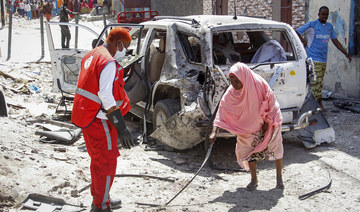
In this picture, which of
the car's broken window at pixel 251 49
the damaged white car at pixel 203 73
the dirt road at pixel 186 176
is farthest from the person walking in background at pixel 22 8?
the car's broken window at pixel 251 49

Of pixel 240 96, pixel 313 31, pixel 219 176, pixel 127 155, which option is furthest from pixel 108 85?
pixel 313 31

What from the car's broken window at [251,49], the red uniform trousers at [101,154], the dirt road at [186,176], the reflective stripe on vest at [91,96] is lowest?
the dirt road at [186,176]

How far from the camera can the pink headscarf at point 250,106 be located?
4.55 meters

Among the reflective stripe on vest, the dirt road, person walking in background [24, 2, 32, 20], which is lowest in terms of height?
the dirt road

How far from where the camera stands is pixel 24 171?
4.89 m

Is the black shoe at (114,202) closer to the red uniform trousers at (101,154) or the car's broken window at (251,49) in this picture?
the red uniform trousers at (101,154)

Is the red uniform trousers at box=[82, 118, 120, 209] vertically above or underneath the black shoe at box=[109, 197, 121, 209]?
above

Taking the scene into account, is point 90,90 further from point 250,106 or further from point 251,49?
point 251,49

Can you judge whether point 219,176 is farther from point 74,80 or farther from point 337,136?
point 74,80

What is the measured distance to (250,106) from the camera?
15.1ft

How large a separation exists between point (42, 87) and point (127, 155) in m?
5.69

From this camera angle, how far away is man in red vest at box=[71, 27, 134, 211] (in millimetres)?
3916

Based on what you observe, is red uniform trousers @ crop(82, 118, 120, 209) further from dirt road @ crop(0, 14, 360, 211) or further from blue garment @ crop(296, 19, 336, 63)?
blue garment @ crop(296, 19, 336, 63)

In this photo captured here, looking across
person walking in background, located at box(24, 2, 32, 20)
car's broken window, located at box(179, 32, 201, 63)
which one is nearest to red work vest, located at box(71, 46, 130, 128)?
car's broken window, located at box(179, 32, 201, 63)
